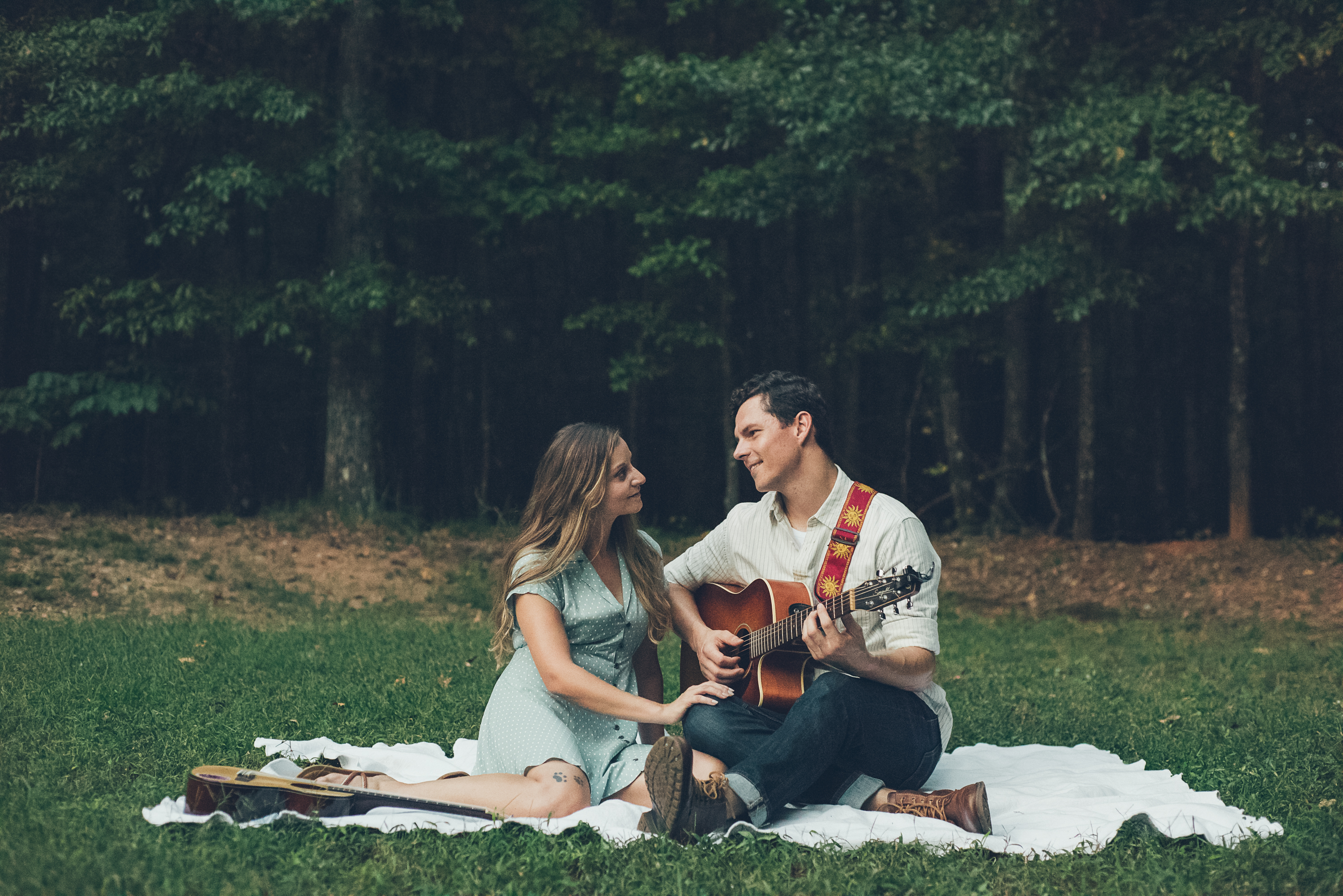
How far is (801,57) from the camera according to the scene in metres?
12.2

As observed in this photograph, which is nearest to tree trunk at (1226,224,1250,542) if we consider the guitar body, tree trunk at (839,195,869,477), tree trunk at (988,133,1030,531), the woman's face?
tree trunk at (988,133,1030,531)

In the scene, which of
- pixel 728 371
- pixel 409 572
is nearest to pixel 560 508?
pixel 409 572

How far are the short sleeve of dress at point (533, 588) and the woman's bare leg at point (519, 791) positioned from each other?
0.53 metres

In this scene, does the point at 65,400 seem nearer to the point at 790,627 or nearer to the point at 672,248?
the point at 672,248

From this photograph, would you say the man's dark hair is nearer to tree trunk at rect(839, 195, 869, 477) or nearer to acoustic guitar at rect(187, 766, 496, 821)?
acoustic guitar at rect(187, 766, 496, 821)

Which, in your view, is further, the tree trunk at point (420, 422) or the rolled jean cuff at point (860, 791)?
the tree trunk at point (420, 422)

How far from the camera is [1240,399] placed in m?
13.4

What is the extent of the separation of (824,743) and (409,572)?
833cm

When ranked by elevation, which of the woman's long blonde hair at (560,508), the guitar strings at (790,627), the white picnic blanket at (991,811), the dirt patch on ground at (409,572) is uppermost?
the woman's long blonde hair at (560,508)

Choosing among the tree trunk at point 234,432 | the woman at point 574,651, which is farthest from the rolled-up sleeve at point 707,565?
the tree trunk at point 234,432

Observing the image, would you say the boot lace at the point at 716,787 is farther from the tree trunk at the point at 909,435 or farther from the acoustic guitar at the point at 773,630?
the tree trunk at the point at 909,435

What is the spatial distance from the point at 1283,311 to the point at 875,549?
17510mm

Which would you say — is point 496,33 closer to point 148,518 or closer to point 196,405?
point 196,405

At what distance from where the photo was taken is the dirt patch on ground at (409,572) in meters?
9.71
